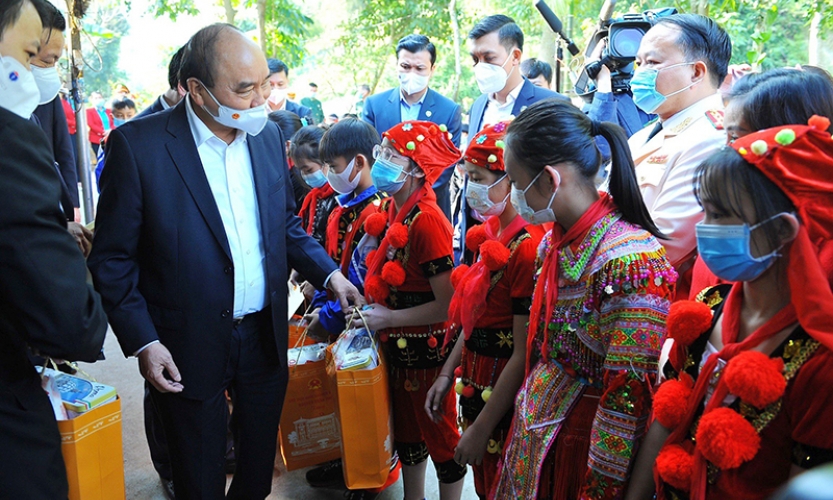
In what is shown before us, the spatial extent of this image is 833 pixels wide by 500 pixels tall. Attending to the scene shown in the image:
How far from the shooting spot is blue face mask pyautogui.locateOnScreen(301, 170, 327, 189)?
362cm

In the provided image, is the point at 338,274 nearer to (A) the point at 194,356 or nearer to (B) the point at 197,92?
(A) the point at 194,356

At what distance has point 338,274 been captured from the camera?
2.64 meters

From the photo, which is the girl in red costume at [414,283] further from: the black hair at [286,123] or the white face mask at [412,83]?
the white face mask at [412,83]

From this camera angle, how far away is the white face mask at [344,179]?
9.93ft

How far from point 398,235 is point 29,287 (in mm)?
1331

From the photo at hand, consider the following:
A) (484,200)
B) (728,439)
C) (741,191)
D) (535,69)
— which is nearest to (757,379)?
(728,439)

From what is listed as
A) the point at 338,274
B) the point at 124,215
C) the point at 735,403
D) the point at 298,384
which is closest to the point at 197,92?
the point at 124,215

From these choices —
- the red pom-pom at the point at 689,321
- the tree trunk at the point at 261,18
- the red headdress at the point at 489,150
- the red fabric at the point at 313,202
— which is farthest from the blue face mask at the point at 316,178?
the tree trunk at the point at 261,18

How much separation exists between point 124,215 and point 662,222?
1823 millimetres

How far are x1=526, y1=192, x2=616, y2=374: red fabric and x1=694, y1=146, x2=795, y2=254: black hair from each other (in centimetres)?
33

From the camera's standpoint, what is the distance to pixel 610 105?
3283 millimetres

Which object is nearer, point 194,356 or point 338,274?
point 194,356

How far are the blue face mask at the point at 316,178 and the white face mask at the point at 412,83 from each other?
1.64 metres

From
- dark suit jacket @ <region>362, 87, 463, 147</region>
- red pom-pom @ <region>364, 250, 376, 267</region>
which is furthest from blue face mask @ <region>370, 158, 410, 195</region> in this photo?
dark suit jacket @ <region>362, 87, 463, 147</region>
